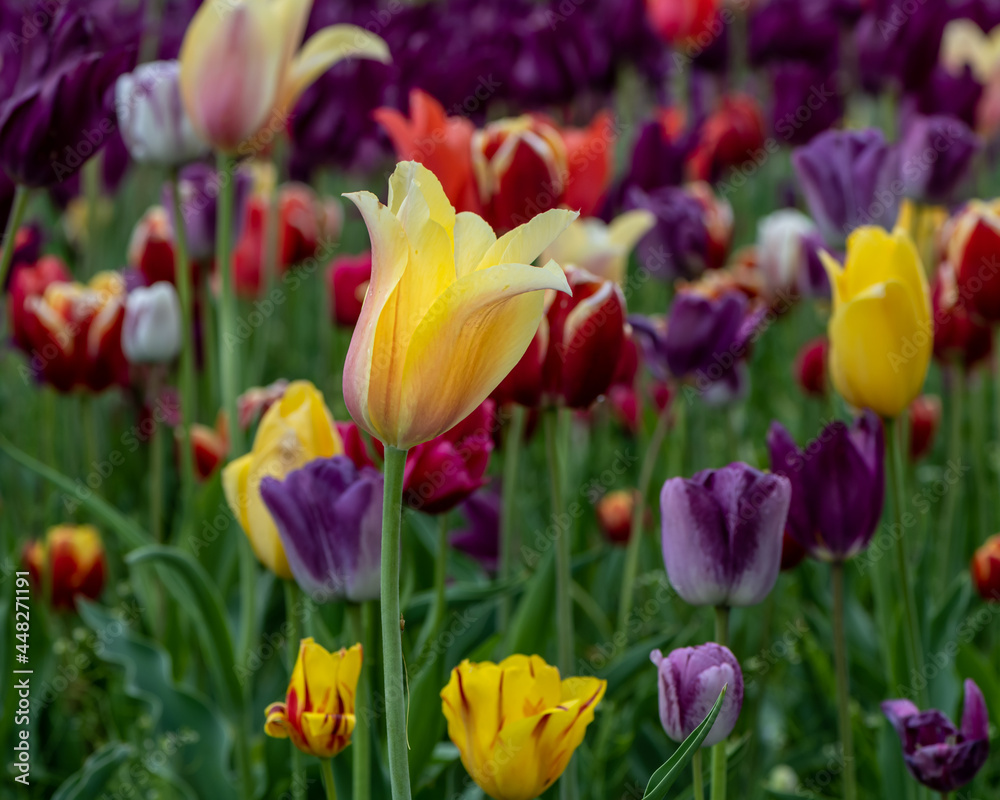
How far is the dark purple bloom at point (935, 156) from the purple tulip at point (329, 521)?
99 centimetres

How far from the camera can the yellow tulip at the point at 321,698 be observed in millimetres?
655

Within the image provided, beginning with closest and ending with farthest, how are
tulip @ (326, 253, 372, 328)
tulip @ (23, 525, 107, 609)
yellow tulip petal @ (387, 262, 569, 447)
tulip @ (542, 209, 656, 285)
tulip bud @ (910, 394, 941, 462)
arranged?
yellow tulip petal @ (387, 262, 569, 447) < tulip @ (542, 209, 656, 285) < tulip @ (23, 525, 107, 609) < tulip @ (326, 253, 372, 328) < tulip bud @ (910, 394, 941, 462)

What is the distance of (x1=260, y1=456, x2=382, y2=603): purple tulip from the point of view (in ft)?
2.41

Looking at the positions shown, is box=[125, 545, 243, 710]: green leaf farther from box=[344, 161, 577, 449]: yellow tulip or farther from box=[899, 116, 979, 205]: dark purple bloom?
box=[899, 116, 979, 205]: dark purple bloom

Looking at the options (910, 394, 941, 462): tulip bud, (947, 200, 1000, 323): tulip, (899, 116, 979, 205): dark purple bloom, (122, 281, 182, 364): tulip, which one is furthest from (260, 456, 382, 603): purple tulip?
(910, 394, 941, 462): tulip bud

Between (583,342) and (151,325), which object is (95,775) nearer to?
(583,342)

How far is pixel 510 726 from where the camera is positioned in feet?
2.04

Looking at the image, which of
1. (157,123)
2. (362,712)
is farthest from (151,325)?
(362,712)

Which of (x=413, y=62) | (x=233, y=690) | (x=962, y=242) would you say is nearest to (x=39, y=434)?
(x=413, y=62)

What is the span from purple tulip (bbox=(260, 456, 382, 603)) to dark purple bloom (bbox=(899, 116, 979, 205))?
99 cm

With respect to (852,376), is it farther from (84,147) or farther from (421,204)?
(84,147)

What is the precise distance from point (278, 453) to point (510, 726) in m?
0.28

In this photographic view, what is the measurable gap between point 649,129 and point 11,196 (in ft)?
3.35

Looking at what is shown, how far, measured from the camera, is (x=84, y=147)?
951 mm
